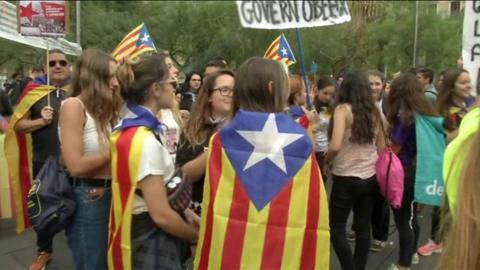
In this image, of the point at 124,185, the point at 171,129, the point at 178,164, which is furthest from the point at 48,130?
the point at 124,185

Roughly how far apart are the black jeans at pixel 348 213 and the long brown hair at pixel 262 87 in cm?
160

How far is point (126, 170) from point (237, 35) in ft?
84.9

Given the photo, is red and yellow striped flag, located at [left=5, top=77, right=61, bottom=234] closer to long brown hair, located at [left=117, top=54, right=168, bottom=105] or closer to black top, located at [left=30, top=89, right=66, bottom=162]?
black top, located at [left=30, top=89, right=66, bottom=162]

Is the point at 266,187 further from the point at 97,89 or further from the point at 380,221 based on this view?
the point at 380,221

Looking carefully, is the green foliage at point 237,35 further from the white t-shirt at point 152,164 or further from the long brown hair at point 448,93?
the white t-shirt at point 152,164

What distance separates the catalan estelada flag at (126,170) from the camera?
2168mm

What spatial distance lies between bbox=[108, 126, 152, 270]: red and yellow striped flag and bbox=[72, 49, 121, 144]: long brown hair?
54 cm

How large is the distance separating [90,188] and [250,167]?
0.93 metres

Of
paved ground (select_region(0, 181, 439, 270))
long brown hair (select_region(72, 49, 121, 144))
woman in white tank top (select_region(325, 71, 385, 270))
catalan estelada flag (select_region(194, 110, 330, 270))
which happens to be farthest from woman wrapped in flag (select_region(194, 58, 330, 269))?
paved ground (select_region(0, 181, 439, 270))

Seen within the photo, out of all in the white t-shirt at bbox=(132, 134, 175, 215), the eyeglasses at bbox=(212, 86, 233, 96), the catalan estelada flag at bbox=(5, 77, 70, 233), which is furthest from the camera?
the catalan estelada flag at bbox=(5, 77, 70, 233)

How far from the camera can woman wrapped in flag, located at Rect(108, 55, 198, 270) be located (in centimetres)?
215

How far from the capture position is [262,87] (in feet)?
7.51

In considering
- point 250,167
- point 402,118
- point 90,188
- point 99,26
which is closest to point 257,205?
point 250,167

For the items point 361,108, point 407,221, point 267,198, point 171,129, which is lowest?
point 407,221
